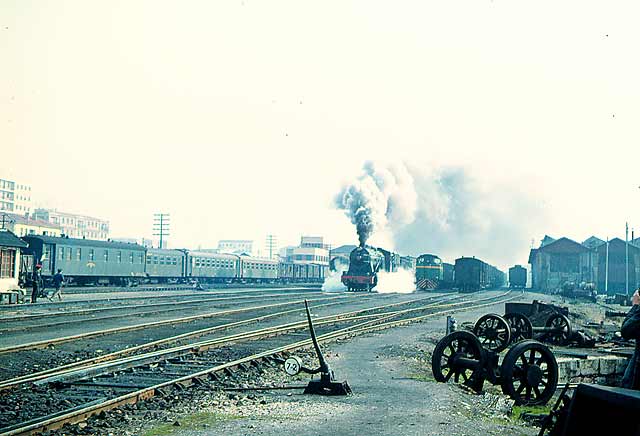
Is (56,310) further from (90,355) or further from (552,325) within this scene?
(552,325)

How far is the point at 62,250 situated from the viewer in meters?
42.7

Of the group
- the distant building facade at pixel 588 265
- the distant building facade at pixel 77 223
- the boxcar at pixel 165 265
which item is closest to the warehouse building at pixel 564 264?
the distant building facade at pixel 588 265

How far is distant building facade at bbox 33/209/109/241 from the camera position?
158 meters

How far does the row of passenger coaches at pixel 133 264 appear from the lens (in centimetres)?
4200

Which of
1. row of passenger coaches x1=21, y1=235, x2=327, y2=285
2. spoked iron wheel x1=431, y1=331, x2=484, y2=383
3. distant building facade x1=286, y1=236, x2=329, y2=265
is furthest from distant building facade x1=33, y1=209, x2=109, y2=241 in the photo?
spoked iron wheel x1=431, y1=331, x2=484, y2=383

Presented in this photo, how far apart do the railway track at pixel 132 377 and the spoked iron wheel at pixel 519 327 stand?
490cm

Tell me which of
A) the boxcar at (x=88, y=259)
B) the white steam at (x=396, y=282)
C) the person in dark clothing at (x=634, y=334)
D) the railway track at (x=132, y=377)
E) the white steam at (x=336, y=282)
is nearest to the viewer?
the person in dark clothing at (x=634, y=334)

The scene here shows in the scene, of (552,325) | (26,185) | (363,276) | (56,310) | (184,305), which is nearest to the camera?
(552,325)

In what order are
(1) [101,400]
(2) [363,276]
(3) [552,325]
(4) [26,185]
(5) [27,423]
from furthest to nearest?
(4) [26,185] < (2) [363,276] < (3) [552,325] < (1) [101,400] < (5) [27,423]

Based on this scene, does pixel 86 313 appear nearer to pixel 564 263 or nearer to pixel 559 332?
pixel 559 332

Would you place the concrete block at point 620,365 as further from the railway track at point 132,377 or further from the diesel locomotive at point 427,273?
the diesel locomotive at point 427,273

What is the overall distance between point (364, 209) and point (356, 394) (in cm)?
4299

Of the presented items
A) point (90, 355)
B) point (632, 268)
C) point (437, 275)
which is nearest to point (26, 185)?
point (437, 275)

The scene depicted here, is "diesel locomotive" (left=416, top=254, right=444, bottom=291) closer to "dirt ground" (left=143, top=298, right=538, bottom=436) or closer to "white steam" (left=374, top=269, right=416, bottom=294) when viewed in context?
"white steam" (left=374, top=269, right=416, bottom=294)
